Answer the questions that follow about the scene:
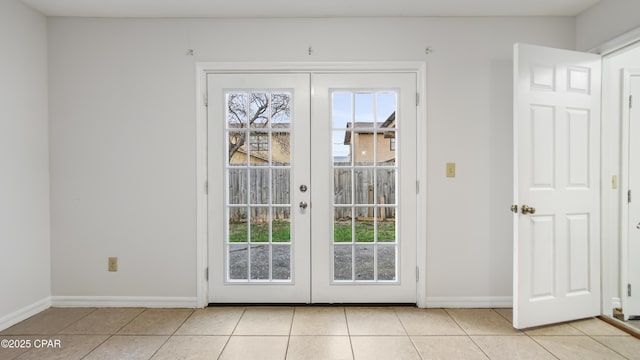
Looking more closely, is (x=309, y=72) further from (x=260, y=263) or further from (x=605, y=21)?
(x=605, y=21)

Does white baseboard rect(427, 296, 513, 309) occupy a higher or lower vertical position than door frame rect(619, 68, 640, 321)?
lower

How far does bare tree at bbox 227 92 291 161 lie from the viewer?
300 centimetres

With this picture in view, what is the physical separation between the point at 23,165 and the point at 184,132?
122 centimetres

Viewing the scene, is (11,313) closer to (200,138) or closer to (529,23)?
(200,138)

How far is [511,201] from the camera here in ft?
9.77

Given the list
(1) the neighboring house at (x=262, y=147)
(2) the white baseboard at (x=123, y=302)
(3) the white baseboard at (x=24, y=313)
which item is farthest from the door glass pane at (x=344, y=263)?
(3) the white baseboard at (x=24, y=313)

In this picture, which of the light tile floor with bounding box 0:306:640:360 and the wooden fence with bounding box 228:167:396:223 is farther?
the wooden fence with bounding box 228:167:396:223

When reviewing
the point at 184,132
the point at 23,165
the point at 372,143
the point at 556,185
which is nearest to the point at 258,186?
the point at 184,132

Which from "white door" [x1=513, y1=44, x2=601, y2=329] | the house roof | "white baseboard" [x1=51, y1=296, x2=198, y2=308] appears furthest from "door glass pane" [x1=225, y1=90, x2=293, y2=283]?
"white door" [x1=513, y1=44, x2=601, y2=329]

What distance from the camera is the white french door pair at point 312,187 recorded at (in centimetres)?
298

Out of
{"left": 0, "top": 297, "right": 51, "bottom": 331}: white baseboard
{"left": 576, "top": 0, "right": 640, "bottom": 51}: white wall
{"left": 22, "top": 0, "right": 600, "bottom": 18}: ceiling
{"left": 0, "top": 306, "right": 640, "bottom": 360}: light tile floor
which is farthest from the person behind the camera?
{"left": 22, "top": 0, "right": 600, "bottom": 18}: ceiling

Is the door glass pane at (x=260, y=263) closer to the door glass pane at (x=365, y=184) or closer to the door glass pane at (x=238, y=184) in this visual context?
the door glass pane at (x=238, y=184)

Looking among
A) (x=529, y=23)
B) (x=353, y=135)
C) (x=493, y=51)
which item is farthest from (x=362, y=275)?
(x=529, y=23)

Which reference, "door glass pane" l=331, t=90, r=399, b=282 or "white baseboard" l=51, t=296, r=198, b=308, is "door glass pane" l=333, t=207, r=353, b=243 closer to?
"door glass pane" l=331, t=90, r=399, b=282
